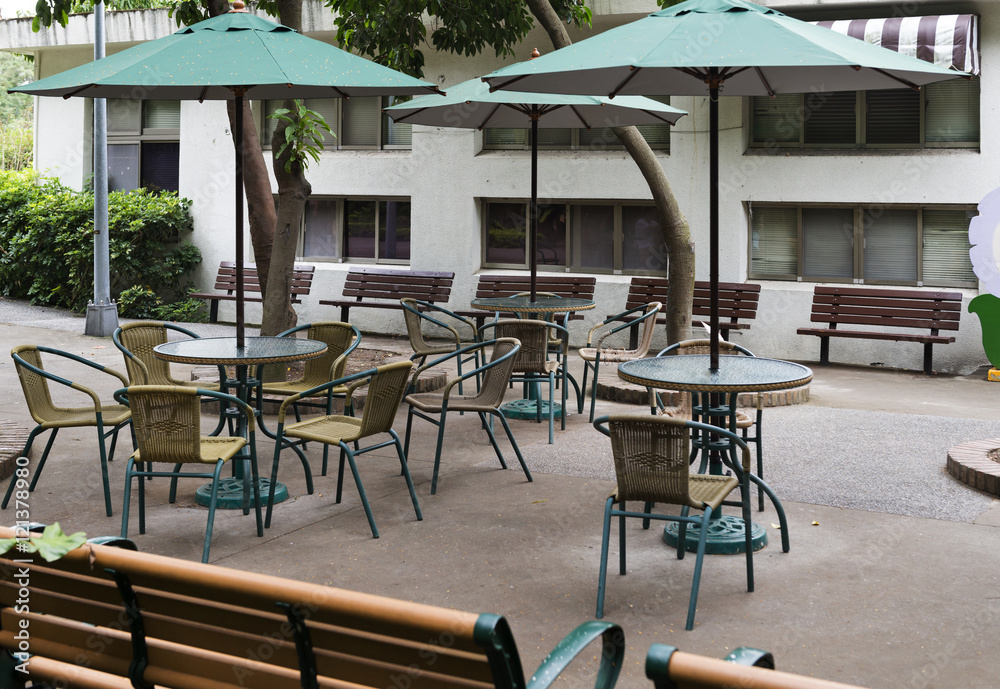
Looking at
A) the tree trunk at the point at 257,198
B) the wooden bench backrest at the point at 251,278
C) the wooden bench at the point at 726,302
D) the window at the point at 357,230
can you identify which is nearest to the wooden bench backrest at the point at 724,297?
the wooden bench at the point at 726,302

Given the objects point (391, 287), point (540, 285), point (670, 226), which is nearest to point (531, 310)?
point (670, 226)

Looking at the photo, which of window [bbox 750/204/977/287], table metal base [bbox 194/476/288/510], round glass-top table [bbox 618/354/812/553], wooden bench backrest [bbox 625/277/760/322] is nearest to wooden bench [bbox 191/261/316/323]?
wooden bench backrest [bbox 625/277/760/322]

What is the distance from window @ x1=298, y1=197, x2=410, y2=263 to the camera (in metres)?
14.5

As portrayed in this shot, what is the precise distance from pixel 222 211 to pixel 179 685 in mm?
13786

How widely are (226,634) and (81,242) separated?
14.7m

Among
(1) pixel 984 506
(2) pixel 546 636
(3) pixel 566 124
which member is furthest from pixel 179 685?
(3) pixel 566 124

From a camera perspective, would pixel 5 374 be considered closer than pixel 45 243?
Yes

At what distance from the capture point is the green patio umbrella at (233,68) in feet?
17.6

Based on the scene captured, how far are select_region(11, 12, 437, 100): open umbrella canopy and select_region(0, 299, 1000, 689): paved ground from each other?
231 centimetres

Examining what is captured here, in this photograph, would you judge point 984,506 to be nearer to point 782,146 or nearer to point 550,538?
point 550,538

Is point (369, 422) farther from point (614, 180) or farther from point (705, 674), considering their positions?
point (614, 180)

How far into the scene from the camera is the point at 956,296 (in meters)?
11.0

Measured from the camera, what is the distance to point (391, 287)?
13.8 metres

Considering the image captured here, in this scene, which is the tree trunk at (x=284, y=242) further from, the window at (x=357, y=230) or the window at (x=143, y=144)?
the window at (x=143, y=144)
